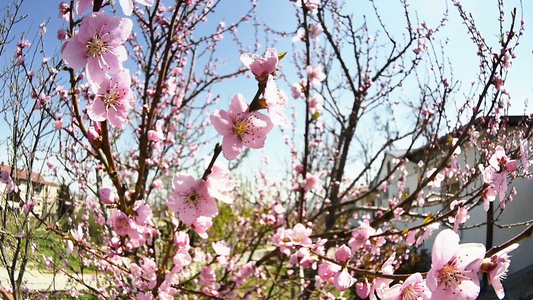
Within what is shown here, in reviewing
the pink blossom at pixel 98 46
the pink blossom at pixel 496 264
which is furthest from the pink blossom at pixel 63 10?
the pink blossom at pixel 496 264

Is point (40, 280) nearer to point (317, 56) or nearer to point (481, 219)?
point (317, 56)

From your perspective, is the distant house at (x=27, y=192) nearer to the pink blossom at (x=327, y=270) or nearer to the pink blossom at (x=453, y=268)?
the pink blossom at (x=327, y=270)

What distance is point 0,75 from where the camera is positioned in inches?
90.6

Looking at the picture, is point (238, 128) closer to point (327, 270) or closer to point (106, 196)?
point (106, 196)

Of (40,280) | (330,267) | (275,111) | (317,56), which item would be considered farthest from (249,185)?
(275,111)

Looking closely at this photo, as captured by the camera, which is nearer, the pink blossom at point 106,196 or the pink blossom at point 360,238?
the pink blossom at point 106,196

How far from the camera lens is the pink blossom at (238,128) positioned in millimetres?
1070

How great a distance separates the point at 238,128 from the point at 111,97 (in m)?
0.45

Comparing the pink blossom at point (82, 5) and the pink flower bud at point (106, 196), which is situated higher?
the pink blossom at point (82, 5)

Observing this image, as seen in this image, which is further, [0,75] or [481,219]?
[481,219]

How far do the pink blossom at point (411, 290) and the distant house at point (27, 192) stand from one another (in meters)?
2.25

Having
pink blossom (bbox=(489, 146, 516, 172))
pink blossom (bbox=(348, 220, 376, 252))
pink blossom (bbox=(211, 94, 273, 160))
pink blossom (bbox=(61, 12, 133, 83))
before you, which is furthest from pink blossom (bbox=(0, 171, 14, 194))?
pink blossom (bbox=(489, 146, 516, 172))

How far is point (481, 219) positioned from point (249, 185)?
5.76 m

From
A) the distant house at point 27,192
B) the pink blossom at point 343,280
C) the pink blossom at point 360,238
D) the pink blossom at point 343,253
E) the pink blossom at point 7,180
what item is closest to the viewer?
the pink blossom at point 343,280
